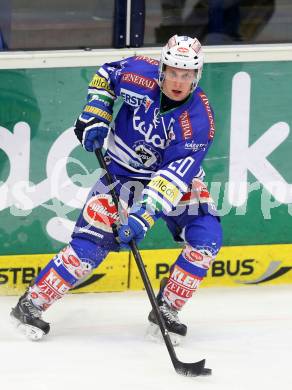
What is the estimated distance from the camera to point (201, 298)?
642 centimetres

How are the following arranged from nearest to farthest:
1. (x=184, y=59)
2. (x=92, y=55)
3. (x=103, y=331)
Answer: (x=184, y=59) → (x=103, y=331) → (x=92, y=55)

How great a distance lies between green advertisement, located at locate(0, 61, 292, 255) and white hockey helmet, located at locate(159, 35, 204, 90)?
0.92m

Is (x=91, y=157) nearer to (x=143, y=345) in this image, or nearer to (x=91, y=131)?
(x=91, y=131)

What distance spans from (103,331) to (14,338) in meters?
0.46

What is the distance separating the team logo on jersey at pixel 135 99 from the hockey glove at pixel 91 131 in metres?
0.16

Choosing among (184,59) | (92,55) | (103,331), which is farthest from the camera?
(92,55)

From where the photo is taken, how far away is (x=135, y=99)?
5.50m

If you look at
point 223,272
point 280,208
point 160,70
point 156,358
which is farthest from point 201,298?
point 160,70

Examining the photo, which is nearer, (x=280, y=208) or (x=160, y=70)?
(x=160, y=70)

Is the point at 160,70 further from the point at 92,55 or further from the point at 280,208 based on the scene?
the point at 280,208

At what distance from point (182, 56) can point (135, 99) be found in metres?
0.31

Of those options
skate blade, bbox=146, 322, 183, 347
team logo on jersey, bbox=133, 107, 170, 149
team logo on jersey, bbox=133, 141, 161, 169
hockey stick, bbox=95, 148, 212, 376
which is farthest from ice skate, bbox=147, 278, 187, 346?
team logo on jersey, bbox=133, 107, 170, 149

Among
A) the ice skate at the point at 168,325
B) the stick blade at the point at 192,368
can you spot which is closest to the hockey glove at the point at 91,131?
the ice skate at the point at 168,325

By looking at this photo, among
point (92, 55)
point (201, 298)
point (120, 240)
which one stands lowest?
point (201, 298)
